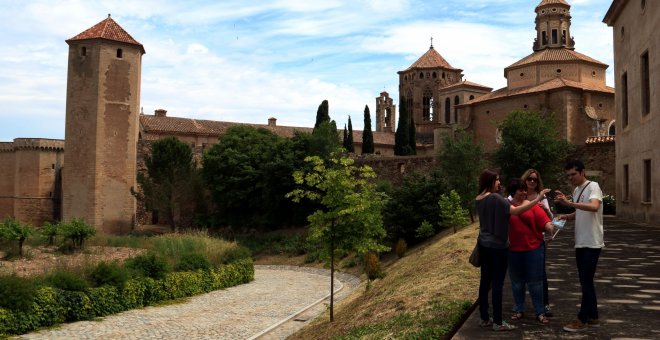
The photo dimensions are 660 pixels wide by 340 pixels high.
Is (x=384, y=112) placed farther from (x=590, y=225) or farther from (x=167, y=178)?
(x=590, y=225)

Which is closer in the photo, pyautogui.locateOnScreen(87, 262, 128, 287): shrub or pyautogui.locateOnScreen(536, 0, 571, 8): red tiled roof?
pyautogui.locateOnScreen(87, 262, 128, 287): shrub

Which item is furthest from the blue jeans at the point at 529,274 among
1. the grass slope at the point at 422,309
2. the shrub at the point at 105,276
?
the shrub at the point at 105,276

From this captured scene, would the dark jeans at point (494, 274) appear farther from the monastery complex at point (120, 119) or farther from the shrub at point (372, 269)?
the monastery complex at point (120, 119)

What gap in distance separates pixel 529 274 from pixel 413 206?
19132mm

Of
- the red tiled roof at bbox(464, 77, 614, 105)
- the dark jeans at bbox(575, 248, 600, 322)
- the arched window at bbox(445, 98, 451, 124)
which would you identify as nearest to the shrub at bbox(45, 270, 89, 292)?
the dark jeans at bbox(575, 248, 600, 322)

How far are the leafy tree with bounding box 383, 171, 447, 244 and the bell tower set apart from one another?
25724 millimetres

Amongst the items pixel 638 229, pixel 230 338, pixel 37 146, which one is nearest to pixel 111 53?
pixel 37 146

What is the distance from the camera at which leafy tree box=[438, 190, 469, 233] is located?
72.1ft

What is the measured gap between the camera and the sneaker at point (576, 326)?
5.55m

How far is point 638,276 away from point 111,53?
35677mm

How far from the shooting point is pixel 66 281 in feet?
51.2

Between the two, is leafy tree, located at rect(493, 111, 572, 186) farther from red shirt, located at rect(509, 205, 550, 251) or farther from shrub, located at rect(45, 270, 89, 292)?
red shirt, located at rect(509, 205, 550, 251)

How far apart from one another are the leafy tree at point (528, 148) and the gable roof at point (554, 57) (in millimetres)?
16183

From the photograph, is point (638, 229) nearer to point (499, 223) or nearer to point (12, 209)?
point (499, 223)
